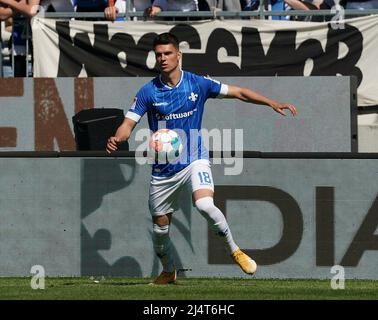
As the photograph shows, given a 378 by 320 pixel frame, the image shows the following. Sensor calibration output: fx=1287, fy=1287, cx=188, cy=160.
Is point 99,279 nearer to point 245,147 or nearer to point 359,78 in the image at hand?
point 245,147

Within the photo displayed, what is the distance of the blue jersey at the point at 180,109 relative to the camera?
43.7 feet

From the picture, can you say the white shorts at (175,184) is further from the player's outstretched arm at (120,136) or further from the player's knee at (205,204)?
the player's outstretched arm at (120,136)

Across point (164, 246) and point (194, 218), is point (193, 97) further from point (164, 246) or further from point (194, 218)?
point (194, 218)

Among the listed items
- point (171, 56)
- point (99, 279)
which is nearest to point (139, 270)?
point (99, 279)

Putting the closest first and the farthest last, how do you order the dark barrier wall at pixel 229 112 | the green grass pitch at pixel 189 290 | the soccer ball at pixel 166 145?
1. the green grass pitch at pixel 189 290
2. the soccer ball at pixel 166 145
3. the dark barrier wall at pixel 229 112

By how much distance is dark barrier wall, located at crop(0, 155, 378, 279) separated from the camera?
1487 cm

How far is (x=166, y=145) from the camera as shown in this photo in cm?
1320

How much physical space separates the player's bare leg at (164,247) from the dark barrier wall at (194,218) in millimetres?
1244

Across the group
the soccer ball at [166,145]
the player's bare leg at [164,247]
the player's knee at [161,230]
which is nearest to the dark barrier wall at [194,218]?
the player's bare leg at [164,247]

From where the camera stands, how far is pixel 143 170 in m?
15.2

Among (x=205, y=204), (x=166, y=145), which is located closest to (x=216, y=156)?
(x=166, y=145)

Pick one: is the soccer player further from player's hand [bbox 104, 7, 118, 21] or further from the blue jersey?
player's hand [bbox 104, 7, 118, 21]

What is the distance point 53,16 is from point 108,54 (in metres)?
0.95

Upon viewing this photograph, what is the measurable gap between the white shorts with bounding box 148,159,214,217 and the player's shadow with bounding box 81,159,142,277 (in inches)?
65.2
